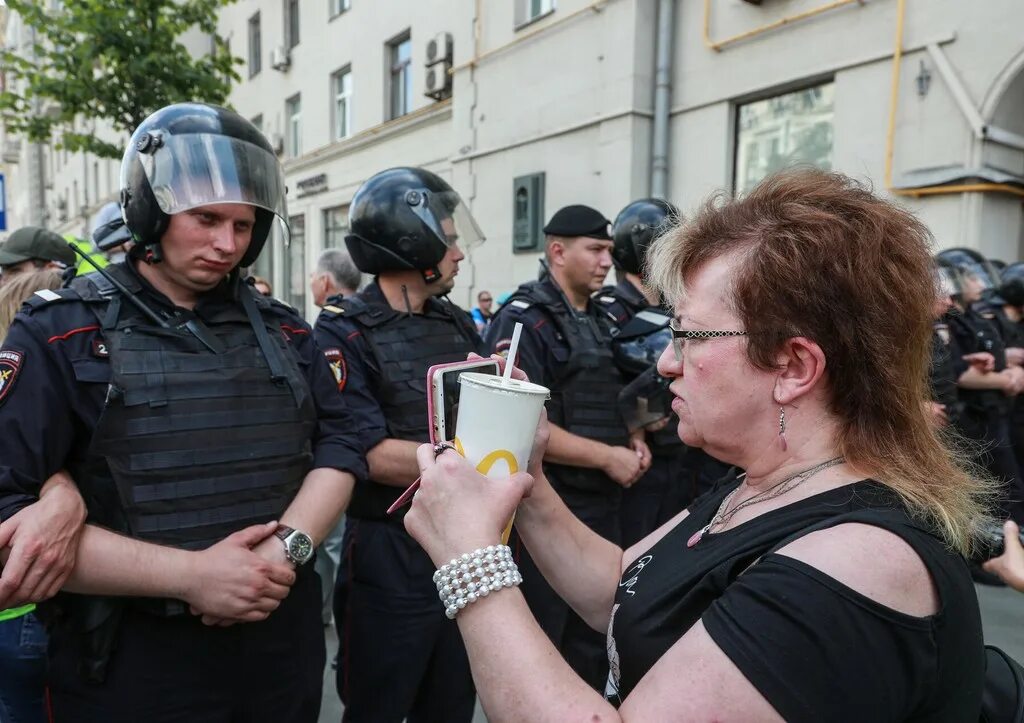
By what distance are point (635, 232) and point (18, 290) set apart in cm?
Answer: 282

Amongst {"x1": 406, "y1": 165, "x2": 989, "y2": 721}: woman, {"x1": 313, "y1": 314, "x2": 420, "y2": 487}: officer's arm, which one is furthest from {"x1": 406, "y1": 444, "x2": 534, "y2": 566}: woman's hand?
{"x1": 313, "y1": 314, "x2": 420, "y2": 487}: officer's arm

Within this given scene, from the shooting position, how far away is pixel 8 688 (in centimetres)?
206

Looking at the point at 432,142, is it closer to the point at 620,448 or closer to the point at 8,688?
the point at 620,448

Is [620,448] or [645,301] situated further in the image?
[645,301]

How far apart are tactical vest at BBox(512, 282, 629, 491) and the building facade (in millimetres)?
1224

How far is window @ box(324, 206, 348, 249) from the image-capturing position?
51.5ft

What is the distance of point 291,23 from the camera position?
54.5 ft

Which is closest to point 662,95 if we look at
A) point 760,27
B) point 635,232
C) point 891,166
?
point 760,27

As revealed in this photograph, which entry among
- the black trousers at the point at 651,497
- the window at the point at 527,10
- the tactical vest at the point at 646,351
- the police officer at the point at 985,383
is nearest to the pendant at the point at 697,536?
the tactical vest at the point at 646,351

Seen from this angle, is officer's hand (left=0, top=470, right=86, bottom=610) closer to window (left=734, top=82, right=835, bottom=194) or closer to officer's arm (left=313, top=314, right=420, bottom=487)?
officer's arm (left=313, top=314, right=420, bottom=487)

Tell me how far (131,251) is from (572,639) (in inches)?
93.2

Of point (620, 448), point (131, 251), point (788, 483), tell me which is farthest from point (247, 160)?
point (620, 448)

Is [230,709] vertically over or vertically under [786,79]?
under

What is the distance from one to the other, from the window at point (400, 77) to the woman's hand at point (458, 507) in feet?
44.2
